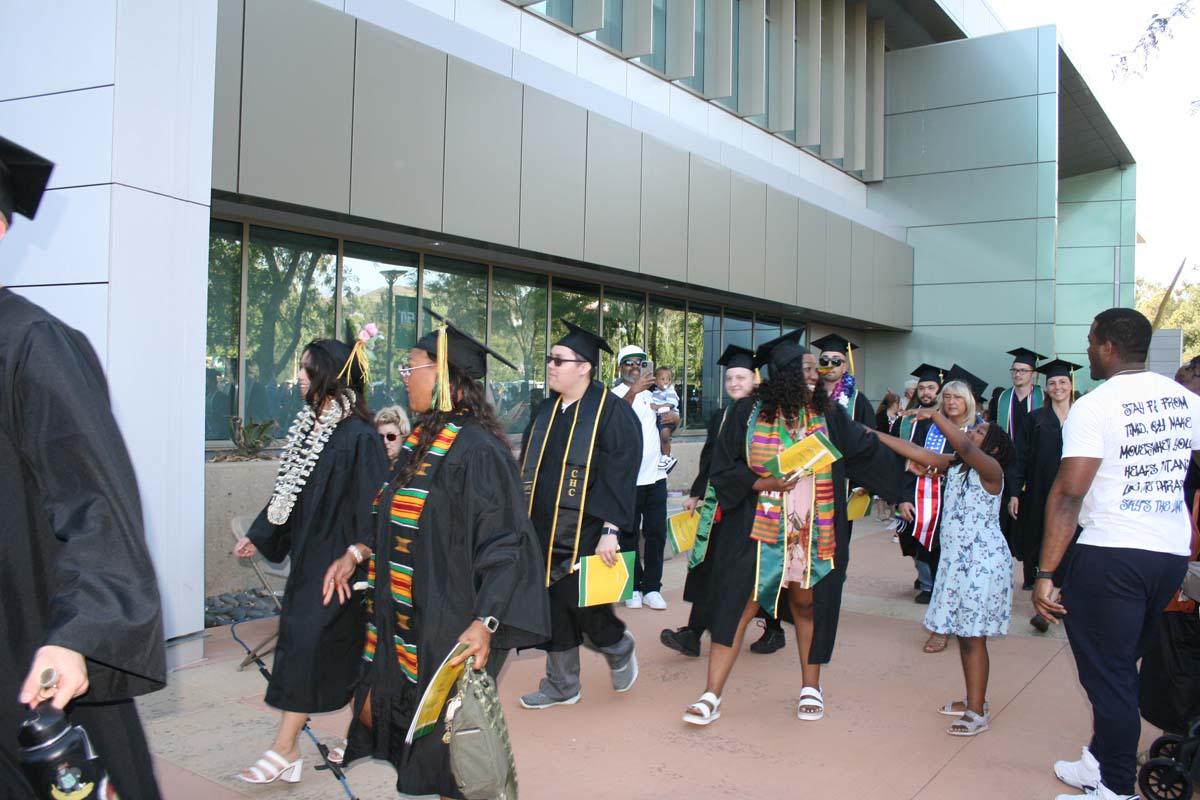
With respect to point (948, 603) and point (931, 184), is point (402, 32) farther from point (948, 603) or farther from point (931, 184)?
point (931, 184)

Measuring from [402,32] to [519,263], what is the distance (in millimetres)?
3315

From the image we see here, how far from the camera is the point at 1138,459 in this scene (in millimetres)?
3551

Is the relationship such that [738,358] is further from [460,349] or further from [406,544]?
[406,544]

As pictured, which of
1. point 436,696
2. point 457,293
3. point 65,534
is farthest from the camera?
point 457,293

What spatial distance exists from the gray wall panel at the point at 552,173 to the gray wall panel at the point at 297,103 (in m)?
2.51

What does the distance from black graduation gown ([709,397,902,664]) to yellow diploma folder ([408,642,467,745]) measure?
218cm

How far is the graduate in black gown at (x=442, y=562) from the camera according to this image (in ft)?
9.53

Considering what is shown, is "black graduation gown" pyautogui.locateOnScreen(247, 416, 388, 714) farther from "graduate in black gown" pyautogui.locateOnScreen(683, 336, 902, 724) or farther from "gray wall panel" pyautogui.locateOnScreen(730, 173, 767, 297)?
"gray wall panel" pyautogui.locateOnScreen(730, 173, 767, 297)

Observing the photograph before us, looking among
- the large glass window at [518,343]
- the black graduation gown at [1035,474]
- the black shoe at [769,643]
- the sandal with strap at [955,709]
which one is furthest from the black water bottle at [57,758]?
the large glass window at [518,343]

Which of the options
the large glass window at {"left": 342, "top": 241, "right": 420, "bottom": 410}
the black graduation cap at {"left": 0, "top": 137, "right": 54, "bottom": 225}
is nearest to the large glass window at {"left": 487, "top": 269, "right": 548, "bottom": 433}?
the large glass window at {"left": 342, "top": 241, "right": 420, "bottom": 410}

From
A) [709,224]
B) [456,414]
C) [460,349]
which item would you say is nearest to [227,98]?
[460,349]

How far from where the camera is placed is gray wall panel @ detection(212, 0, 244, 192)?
7465 millimetres

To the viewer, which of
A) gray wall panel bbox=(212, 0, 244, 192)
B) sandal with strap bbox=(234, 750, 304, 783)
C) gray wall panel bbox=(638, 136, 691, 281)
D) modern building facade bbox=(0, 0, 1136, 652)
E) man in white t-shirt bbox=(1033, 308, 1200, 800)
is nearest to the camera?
man in white t-shirt bbox=(1033, 308, 1200, 800)

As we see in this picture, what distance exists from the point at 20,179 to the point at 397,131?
7.59m
